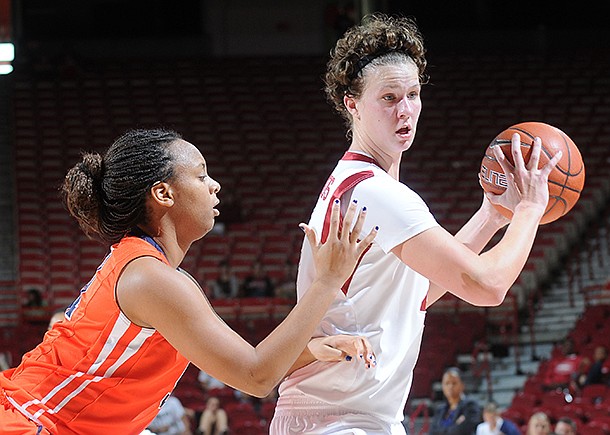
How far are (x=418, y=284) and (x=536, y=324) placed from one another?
981 centimetres

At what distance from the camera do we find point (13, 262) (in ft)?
48.7

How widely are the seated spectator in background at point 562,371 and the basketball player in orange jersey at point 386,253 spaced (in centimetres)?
704

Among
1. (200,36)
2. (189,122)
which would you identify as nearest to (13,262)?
(189,122)

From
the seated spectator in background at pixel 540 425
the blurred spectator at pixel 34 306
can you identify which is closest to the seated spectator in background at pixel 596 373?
the seated spectator in background at pixel 540 425

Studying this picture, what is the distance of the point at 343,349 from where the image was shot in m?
2.77

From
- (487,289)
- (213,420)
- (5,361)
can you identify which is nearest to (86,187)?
(487,289)

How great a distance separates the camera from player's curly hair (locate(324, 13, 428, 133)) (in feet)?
9.84

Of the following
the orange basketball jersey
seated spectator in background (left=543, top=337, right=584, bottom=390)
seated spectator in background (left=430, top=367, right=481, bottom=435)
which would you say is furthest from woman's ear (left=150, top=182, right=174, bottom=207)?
seated spectator in background (left=543, top=337, right=584, bottom=390)

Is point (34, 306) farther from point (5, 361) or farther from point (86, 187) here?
point (86, 187)

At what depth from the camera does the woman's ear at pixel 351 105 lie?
3049mm

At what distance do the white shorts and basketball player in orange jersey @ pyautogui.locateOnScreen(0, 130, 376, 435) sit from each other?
1.74 feet

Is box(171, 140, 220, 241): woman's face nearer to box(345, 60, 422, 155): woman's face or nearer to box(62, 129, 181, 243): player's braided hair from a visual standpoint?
box(62, 129, 181, 243): player's braided hair

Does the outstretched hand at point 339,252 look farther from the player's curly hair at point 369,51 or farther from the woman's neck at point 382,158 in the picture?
the player's curly hair at point 369,51

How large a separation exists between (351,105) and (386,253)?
20.3 inches
